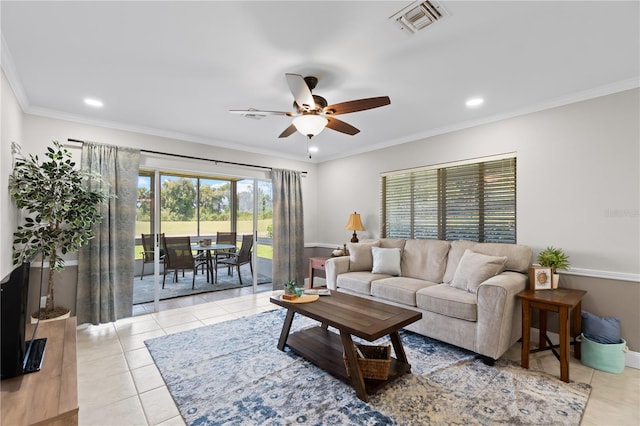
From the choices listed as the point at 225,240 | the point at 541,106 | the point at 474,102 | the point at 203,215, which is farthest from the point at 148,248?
the point at 541,106

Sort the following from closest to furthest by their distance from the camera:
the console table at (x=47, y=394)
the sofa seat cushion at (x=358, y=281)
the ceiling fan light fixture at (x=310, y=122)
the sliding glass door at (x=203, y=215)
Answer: the console table at (x=47, y=394), the ceiling fan light fixture at (x=310, y=122), the sofa seat cushion at (x=358, y=281), the sliding glass door at (x=203, y=215)

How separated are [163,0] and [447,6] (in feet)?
5.48

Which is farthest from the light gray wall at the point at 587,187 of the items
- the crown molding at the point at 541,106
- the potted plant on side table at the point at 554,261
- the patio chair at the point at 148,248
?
the patio chair at the point at 148,248

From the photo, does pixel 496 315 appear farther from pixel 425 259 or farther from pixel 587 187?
pixel 587 187

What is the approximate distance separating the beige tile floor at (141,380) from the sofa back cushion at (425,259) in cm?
110

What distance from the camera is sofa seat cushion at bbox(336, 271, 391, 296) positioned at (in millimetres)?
3713

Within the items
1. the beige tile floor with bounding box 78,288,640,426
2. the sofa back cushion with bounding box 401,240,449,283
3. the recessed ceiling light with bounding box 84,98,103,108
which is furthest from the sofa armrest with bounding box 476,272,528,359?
the recessed ceiling light with bounding box 84,98,103,108

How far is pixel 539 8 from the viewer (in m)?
1.79

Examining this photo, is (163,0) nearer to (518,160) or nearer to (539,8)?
(539,8)

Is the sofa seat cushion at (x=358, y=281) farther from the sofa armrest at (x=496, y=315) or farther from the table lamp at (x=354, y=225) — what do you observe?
the sofa armrest at (x=496, y=315)

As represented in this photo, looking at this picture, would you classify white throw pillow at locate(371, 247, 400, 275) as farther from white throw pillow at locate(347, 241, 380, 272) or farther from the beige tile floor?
the beige tile floor

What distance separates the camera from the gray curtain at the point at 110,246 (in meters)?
3.52

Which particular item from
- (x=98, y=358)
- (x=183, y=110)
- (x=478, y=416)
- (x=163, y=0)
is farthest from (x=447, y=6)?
(x=98, y=358)

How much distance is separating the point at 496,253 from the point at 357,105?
2.29 metres
